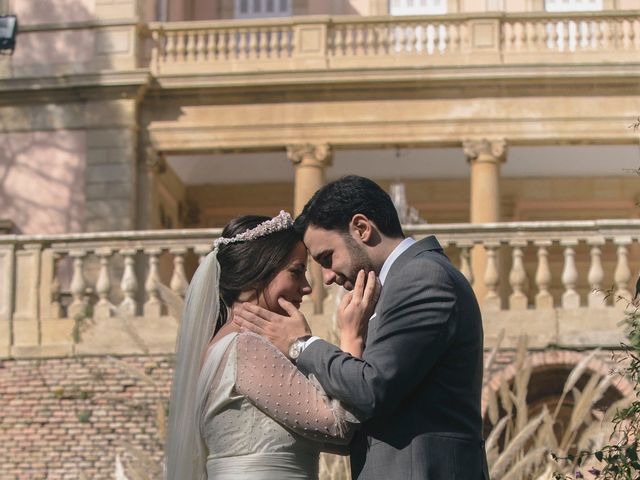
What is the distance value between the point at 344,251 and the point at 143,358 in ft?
35.6

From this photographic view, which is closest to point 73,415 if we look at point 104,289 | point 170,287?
point 104,289

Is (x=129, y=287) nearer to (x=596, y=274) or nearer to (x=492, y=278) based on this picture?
(x=492, y=278)

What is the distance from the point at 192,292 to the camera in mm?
5391

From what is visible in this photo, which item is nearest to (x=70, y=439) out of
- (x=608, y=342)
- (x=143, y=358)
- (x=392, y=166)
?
(x=143, y=358)

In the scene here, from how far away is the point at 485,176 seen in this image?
20766 mm

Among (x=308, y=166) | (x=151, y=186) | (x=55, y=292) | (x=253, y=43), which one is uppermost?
(x=253, y=43)

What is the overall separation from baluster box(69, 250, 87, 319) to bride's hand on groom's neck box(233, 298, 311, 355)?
427 inches

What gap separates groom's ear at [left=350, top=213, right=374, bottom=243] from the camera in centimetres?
456

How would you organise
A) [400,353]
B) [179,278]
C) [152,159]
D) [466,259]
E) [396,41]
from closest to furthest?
[400,353]
[179,278]
[466,259]
[152,159]
[396,41]

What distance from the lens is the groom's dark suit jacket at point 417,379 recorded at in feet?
14.4

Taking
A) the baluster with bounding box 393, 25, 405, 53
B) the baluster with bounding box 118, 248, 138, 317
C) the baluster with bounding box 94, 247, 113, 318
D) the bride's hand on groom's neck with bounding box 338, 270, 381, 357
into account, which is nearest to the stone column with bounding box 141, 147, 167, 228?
the baluster with bounding box 393, 25, 405, 53

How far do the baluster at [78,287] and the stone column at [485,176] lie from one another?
6658mm

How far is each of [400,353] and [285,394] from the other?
57 cm

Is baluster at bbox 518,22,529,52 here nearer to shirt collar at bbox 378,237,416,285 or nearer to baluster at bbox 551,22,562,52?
baluster at bbox 551,22,562,52
